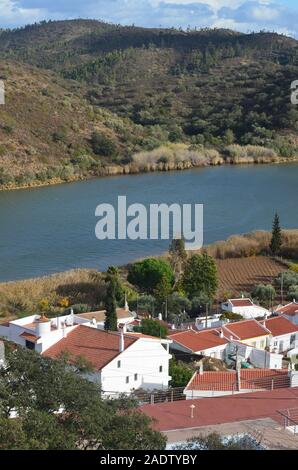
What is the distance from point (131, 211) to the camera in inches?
1226

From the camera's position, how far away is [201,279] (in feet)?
63.2

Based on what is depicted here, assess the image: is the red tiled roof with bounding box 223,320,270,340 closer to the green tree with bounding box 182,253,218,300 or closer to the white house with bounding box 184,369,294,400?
the white house with bounding box 184,369,294,400

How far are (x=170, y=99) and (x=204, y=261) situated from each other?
1653 inches

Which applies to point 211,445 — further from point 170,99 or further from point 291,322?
point 170,99

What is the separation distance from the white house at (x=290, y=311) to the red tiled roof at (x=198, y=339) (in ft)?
8.23

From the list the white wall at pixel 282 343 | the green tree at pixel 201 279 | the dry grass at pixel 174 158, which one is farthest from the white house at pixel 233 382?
the dry grass at pixel 174 158

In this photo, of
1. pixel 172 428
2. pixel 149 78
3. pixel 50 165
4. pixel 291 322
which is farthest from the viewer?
pixel 149 78

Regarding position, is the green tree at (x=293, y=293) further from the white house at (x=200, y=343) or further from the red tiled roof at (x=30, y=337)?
the red tiled roof at (x=30, y=337)

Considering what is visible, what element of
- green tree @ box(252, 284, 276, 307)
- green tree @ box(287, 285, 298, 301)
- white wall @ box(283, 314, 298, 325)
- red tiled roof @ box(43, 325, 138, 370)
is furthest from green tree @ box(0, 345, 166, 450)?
green tree @ box(287, 285, 298, 301)

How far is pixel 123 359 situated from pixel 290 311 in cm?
613

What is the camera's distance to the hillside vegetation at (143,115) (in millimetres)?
43875

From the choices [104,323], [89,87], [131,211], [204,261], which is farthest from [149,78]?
[104,323]

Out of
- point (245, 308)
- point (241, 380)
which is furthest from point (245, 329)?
point (241, 380)

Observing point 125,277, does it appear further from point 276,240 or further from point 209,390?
point 209,390
